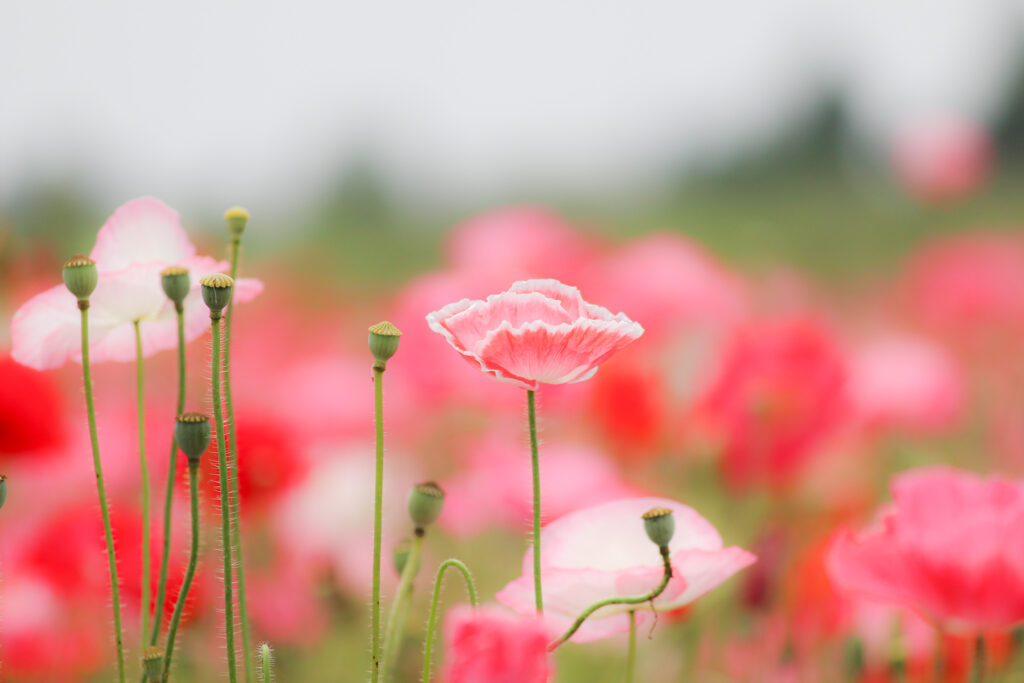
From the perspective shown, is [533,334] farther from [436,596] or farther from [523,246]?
[523,246]

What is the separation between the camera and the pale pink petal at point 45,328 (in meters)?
0.39

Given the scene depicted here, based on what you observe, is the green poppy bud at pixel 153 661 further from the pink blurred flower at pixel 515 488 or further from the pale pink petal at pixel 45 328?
the pink blurred flower at pixel 515 488

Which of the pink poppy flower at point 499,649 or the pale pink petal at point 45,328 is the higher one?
the pale pink petal at point 45,328

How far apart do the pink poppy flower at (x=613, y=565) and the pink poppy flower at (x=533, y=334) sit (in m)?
0.07

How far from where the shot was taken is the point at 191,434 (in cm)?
33

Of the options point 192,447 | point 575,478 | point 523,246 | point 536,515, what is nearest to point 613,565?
point 536,515

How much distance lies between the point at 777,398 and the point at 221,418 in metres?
0.70

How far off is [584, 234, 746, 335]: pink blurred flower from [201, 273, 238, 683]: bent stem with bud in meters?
0.70

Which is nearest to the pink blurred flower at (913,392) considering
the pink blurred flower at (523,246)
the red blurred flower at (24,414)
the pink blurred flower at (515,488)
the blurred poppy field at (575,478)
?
the blurred poppy field at (575,478)

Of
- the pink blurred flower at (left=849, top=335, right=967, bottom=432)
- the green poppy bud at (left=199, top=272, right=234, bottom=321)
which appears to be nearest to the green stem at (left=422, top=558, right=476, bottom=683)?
the green poppy bud at (left=199, top=272, right=234, bottom=321)

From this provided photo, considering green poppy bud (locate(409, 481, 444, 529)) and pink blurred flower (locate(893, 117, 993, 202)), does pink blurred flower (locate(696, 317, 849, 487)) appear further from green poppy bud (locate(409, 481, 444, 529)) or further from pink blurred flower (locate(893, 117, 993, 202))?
pink blurred flower (locate(893, 117, 993, 202))

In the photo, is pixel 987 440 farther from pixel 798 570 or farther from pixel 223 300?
pixel 223 300

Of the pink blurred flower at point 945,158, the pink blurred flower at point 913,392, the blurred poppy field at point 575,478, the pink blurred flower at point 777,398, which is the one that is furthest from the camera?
the pink blurred flower at point 945,158

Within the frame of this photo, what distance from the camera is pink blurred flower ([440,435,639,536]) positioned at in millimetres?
737
